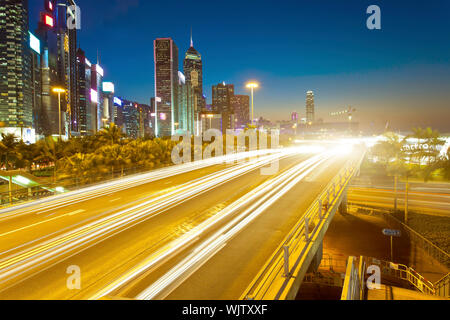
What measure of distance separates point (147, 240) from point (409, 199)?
36.5 meters

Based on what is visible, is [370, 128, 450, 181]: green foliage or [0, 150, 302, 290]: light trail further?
[370, 128, 450, 181]: green foliage

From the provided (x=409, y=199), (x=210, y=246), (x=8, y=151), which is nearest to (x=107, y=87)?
(x=8, y=151)

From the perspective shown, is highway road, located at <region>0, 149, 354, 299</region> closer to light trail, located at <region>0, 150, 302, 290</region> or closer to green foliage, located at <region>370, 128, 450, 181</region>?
light trail, located at <region>0, 150, 302, 290</region>

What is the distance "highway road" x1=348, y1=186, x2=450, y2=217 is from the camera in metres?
32.0

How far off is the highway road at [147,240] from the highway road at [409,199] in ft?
73.2

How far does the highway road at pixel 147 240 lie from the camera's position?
686 cm

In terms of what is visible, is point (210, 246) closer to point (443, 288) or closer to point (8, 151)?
point (443, 288)

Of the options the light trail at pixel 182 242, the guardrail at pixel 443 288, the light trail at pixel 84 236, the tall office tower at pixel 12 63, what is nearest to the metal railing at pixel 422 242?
the guardrail at pixel 443 288

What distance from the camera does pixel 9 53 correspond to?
162 metres

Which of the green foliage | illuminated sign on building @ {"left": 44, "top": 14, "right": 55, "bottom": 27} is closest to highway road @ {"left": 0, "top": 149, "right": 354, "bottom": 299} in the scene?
the green foliage

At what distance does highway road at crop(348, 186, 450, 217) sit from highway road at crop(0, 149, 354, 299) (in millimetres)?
22307

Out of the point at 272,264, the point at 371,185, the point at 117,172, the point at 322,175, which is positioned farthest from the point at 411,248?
the point at 117,172

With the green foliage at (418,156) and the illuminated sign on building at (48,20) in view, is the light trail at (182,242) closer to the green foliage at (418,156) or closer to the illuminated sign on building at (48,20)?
the green foliage at (418,156)

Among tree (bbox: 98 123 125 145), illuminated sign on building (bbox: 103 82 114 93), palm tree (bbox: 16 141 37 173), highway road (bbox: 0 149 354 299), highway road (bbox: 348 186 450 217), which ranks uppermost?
illuminated sign on building (bbox: 103 82 114 93)
